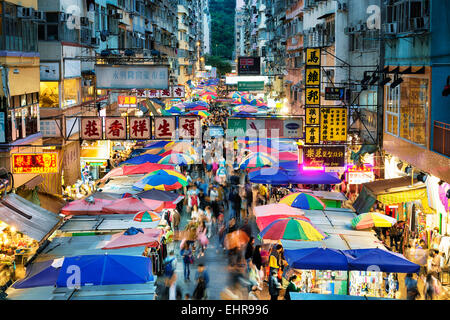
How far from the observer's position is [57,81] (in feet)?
85.8

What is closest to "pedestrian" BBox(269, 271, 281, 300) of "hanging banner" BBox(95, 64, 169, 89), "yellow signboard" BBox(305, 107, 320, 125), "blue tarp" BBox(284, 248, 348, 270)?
"blue tarp" BBox(284, 248, 348, 270)

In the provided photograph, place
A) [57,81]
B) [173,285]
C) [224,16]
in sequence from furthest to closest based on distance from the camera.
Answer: [224,16], [57,81], [173,285]

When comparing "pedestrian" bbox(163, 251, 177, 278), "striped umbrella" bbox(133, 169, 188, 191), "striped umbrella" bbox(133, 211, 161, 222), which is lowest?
"pedestrian" bbox(163, 251, 177, 278)

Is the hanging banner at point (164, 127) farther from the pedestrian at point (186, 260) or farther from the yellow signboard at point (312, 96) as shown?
the pedestrian at point (186, 260)

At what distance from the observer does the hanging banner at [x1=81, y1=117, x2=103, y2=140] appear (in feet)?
69.4

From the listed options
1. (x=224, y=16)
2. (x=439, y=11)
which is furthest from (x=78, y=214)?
(x=224, y=16)

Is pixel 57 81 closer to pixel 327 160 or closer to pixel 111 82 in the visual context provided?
pixel 111 82

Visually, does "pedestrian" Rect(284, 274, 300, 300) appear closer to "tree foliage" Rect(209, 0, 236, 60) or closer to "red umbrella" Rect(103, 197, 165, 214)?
"red umbrella" Rect(103, 197, 165, 214)

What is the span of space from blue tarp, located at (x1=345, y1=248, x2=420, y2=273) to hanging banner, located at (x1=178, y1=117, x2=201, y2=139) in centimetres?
1039

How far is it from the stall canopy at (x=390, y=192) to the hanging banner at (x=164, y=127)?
7.19m

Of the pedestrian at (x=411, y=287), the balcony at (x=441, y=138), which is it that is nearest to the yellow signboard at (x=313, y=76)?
the balcony at (x=441, y=138)

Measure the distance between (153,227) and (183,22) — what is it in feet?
230

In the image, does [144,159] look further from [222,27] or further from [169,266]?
[222,27]

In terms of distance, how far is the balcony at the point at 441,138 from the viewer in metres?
14.8
